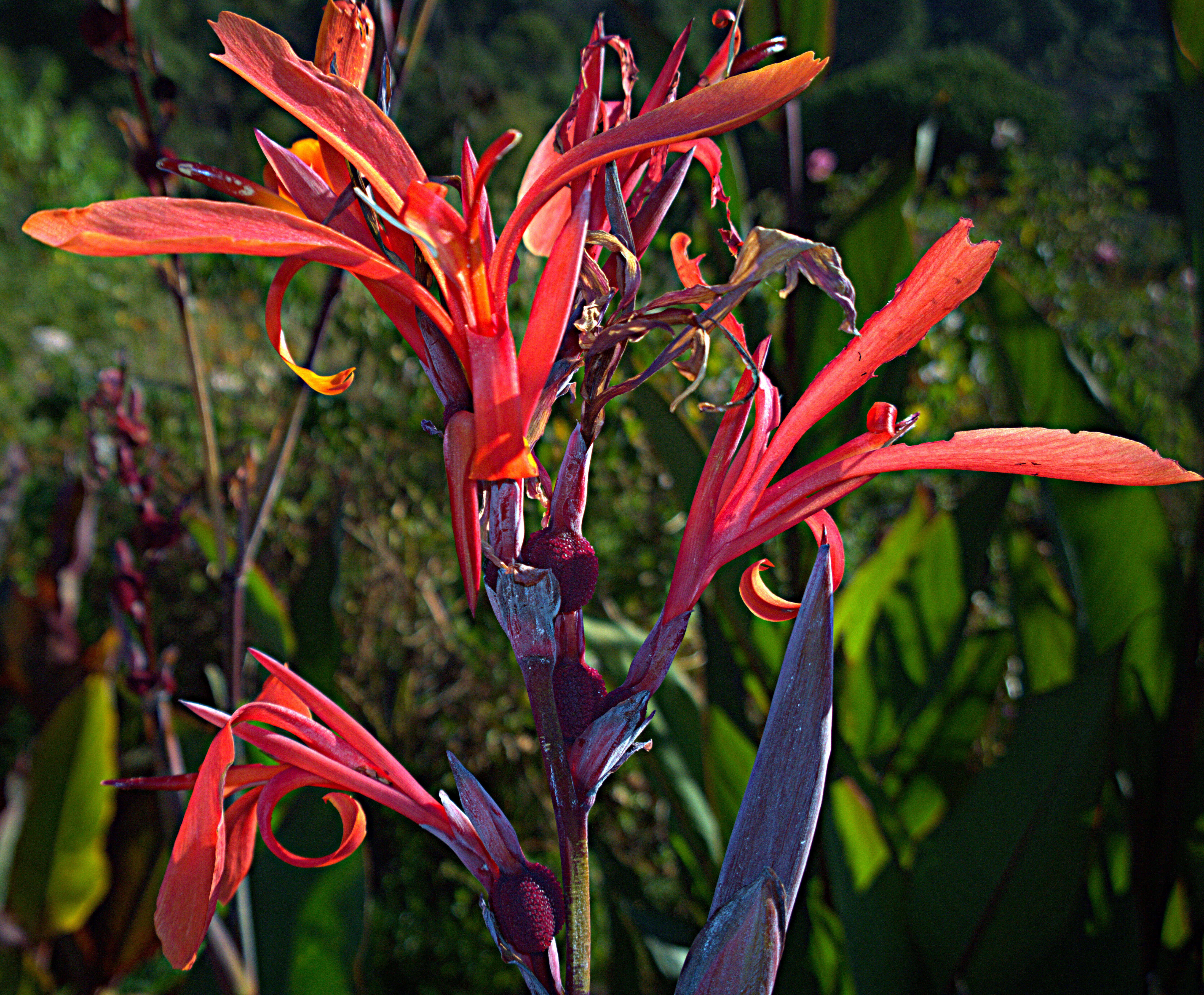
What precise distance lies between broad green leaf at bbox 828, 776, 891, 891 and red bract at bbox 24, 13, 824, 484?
1.73 feet

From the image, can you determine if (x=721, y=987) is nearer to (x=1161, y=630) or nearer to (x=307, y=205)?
(x=307, y=205)

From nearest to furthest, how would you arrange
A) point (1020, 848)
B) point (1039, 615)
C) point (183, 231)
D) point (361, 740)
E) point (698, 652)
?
point (183, 231), point (361, 740), point (1020, 848), point (1039, 615), point (698, 652)

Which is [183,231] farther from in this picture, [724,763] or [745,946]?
[724,763]

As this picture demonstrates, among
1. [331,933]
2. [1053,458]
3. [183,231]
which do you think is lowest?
[331,933]

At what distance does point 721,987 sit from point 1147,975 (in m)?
0.72

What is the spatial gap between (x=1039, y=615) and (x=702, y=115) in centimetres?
91

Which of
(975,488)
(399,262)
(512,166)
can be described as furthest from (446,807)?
(512,166)

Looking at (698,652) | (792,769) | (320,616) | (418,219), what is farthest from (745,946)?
(698,652)

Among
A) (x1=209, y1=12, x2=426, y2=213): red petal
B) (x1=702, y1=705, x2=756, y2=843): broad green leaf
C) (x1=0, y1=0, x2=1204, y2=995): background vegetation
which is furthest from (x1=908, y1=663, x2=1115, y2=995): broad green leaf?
(x1=209, y1=12, x2=426, y2=213): red petal

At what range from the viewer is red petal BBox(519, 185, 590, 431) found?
29 centimetres

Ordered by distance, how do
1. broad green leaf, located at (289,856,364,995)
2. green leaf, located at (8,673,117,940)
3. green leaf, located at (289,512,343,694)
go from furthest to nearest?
green leaf, located at (8,673,117,940) < green leaf, located at (289,512,343,694) < broad green leaf, located at (289,856,364,995)

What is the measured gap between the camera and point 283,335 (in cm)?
33

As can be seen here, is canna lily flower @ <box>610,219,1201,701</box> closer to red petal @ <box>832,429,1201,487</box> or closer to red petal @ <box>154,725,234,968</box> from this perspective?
red petal @ <box>832,429,1201,487</box>

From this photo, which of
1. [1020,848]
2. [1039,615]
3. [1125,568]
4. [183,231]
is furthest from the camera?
[1039,615]
